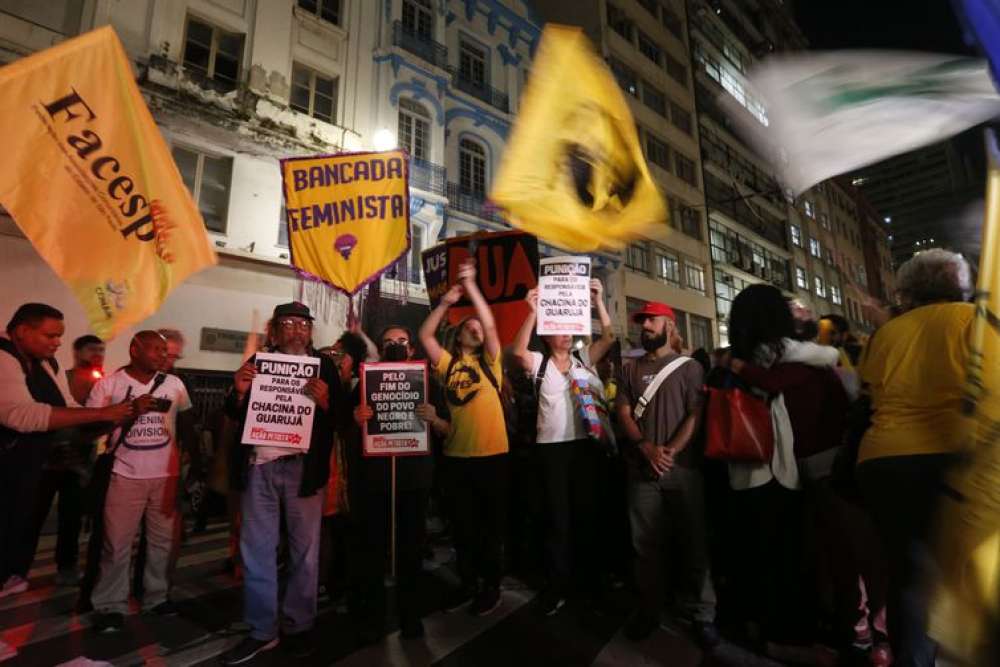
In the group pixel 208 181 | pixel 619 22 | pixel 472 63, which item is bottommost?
pixel 208 181

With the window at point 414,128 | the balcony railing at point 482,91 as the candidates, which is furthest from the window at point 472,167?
the balcony railing at point 482,91

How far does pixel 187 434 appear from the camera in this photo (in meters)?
4.38

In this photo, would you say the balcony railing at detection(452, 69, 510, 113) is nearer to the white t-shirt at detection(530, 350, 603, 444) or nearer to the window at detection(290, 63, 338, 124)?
the window at detection(290, 63, 338, 124)


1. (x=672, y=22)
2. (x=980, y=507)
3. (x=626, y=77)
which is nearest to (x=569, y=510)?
(x=980, y=507)

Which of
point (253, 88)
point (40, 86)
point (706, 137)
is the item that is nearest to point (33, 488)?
point (40, 86)

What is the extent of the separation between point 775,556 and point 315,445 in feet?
9.49

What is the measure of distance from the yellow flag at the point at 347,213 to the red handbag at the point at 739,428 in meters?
3.43

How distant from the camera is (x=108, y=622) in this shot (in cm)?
359

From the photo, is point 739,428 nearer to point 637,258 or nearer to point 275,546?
point 275,546

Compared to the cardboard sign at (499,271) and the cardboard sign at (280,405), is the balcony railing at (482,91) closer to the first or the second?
the cardboard sign at (499,271)

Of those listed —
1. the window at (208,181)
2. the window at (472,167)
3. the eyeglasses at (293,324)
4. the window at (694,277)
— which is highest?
the window at (472,167)

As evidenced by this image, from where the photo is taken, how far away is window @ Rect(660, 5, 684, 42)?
1125 inches

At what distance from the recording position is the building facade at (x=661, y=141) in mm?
23236

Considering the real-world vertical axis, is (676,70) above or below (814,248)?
above
